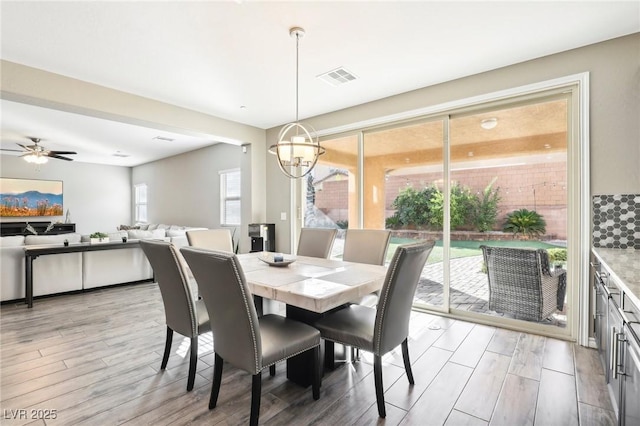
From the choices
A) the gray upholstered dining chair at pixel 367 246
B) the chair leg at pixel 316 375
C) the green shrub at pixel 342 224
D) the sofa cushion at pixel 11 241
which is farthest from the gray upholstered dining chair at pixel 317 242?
the sofa cushion at pixel 11 241

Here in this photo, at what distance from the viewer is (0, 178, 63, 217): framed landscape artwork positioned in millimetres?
8008

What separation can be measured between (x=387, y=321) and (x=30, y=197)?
1046cm

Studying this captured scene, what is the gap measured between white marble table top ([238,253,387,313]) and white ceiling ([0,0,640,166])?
6.31ft

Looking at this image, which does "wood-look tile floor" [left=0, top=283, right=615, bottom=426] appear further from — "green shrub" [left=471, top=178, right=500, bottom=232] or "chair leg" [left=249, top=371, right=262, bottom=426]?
"green shrub" [left=471, top=178, right=500, bottom=232]

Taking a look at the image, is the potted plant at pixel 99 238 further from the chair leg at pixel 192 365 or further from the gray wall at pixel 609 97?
the gray wall at pixel 609 97

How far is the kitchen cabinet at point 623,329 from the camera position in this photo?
1238mm

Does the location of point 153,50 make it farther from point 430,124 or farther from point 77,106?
point 430,124

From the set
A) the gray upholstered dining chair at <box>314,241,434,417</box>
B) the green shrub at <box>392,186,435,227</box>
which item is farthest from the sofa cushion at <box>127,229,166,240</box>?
the gray upholstered dining chair at <box>314,241,434,417</box>

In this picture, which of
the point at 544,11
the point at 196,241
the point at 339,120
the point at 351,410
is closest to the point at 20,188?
the point at 196,241

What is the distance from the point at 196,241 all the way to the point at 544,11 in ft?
11.5

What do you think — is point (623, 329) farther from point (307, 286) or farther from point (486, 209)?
point (486, 209)

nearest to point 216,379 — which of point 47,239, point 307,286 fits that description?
point 307,286

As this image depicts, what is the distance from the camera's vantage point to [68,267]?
4.43 metres

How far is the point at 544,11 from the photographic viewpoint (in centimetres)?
227
